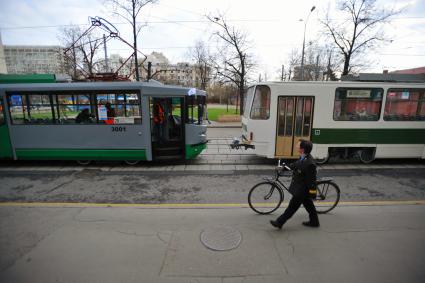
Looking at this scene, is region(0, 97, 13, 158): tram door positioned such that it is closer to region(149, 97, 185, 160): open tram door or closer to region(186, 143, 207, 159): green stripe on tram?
region(149, 97, 185, 160): open tram door

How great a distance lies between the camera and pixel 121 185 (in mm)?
6199

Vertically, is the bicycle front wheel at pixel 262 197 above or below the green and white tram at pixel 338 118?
below

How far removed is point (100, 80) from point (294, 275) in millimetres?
8146

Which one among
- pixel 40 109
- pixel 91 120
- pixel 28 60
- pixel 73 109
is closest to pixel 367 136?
pixel 91 120

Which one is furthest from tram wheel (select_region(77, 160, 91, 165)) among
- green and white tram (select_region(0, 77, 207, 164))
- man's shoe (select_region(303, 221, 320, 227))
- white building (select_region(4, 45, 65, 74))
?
white building (select_region(4, 45, 65, 74))

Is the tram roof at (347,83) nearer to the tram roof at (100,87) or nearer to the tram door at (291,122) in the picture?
the tram door at (291,122)

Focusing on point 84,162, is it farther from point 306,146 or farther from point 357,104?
point 357,104

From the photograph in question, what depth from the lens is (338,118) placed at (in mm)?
7828

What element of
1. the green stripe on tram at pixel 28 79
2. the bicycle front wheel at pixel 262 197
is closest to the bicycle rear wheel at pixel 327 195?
the bicycle front wheel at pixel 262 197

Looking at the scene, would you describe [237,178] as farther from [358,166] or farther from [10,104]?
[10,104]

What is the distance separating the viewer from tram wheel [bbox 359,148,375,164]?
320 inches

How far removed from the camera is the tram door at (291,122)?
771cm

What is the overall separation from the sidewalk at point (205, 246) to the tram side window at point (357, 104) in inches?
153

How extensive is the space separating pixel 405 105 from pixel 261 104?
5095 millimetres
